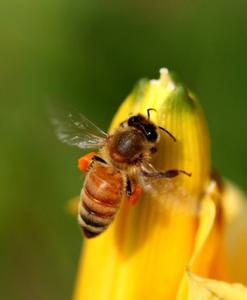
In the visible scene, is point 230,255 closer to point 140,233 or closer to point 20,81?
point 140,233

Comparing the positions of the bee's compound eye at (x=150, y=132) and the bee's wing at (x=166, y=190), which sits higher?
the bee's compound eye at (x=150, y=132)

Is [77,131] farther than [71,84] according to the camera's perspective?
No

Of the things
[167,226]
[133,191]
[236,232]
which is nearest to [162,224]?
[167,226]

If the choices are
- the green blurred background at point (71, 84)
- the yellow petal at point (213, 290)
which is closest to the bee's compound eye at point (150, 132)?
the yellow petal at point (213, 290)

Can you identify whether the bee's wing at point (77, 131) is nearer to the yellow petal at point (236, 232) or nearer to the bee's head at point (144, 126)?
the bee's head at point (144, 126)

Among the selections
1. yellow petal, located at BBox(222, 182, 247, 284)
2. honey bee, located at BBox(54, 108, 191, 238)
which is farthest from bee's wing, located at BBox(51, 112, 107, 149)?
yellow petal, located at BBox(222, 182, 247, 284)

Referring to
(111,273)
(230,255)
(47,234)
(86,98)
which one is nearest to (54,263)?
(47,234)

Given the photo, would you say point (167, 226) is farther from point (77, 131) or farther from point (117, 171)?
point (77, 131)
